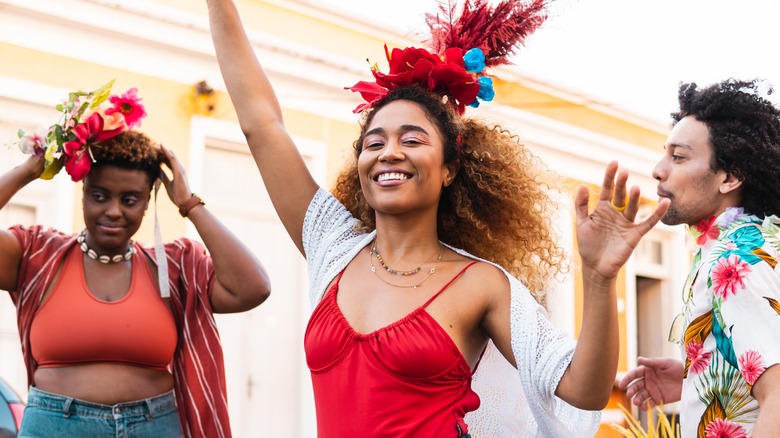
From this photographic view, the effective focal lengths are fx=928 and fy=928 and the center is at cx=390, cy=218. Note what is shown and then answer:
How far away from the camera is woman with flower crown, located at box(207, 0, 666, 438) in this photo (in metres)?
2.25

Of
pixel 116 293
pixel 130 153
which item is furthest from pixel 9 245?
pixel 130 153

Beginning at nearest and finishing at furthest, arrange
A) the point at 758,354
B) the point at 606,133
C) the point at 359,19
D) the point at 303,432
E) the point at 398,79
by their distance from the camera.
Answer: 1. the point at 758,354
2. the point at 398,79
3. the point at 303,432
4. the point at 359,19
5. the point at 606,133

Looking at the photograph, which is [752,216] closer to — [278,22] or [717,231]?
[717,231]

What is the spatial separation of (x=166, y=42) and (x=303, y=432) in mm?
3369

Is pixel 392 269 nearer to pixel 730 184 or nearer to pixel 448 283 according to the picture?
pixel 448 283

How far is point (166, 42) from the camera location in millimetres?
7113

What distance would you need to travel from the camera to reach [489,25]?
2914mm

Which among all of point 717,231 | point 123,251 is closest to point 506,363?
point 717,231

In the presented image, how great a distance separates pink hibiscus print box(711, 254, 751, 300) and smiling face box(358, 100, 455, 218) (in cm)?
86

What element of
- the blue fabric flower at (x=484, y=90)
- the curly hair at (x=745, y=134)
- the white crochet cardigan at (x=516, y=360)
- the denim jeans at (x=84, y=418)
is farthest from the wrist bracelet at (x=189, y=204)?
the curly hair at (x=745, y=134)

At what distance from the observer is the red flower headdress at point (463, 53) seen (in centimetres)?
282

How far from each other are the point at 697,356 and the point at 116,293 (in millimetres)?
2037

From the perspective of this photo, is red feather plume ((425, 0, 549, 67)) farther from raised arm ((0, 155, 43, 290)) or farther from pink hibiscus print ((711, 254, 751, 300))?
raised arm ((0, 155, 43, 290))

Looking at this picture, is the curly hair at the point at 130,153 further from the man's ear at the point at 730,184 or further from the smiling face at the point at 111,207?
the man's ear at the point at 730,184
